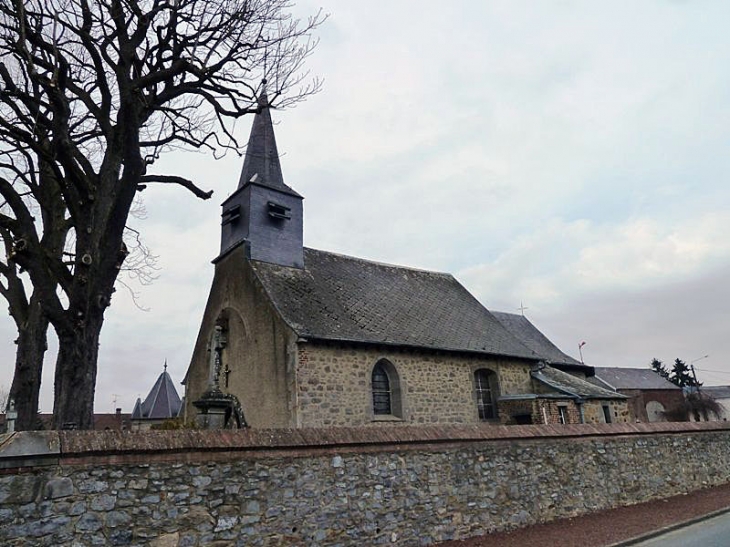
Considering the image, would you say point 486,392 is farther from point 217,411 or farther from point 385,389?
point 217,411

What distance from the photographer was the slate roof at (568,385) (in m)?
17.6

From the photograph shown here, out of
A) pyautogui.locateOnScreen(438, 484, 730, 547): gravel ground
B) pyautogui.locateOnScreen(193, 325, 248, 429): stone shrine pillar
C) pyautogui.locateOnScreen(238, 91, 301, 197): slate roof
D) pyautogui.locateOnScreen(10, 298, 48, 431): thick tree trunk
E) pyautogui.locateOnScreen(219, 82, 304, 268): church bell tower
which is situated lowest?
pyautogui.locateOnScreen(438, 484, 730, 547): gravel ground

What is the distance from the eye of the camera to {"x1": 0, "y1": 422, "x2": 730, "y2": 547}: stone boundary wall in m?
4.87

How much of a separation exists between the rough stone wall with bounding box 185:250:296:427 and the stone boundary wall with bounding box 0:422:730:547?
232 inches

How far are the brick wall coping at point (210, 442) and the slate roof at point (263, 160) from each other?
38.4 ft

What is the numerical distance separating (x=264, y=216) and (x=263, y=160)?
257cm

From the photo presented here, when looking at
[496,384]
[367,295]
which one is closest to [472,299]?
[496,384]

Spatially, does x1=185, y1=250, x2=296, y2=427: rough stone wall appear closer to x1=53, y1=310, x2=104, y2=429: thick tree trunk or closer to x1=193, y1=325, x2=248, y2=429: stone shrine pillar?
x1=193, y1=325, x2=248, y2=429: stone shrine pillar

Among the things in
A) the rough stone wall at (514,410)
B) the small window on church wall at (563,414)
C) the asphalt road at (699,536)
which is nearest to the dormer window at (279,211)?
the rough stone wall at (514,410)

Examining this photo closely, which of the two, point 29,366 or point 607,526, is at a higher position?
point 29,366

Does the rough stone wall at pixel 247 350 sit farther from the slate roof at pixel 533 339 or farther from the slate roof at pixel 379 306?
the slate roof at pixel 533 339

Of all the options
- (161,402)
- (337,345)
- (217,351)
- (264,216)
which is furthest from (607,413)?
(161,402)

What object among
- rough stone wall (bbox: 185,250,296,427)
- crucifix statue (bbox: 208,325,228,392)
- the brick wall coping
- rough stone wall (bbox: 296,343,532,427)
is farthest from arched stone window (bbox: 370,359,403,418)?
the brick wall coping

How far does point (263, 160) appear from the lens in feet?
60.0
